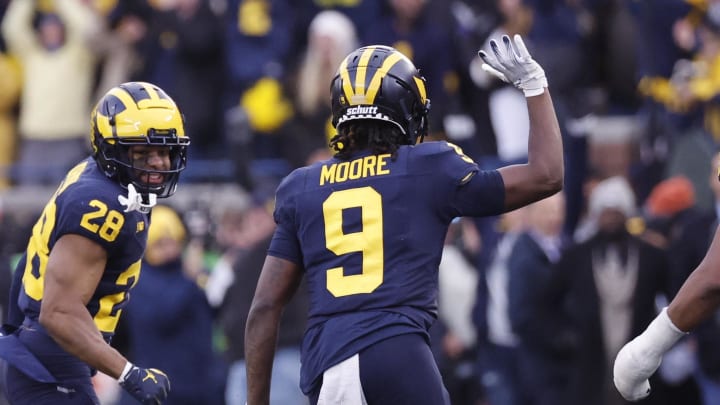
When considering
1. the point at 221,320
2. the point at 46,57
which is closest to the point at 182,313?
the point at 221,320

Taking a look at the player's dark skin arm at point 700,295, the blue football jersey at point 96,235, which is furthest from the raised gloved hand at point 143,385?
the player's dark skin arm at point 700,295

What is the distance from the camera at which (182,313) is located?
387 inches

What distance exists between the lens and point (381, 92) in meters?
5.64

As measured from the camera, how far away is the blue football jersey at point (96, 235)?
20.1 ft

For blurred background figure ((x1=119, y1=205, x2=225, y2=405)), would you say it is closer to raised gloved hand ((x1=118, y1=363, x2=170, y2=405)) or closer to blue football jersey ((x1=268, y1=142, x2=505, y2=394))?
raised gloved hand ((x1=118, y1=363, x2=170, y2=405))

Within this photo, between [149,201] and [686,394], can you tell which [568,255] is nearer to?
[686,394]

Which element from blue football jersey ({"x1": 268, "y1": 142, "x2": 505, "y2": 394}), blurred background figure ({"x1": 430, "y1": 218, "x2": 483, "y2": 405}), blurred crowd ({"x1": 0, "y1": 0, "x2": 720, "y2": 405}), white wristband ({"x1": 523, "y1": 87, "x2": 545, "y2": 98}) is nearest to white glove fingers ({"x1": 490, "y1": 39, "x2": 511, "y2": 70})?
white wristband ({"x1": 523, "y1": 87, "x2": 545, "y2": 98})

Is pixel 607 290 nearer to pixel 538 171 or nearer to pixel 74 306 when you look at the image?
pixel 538 171

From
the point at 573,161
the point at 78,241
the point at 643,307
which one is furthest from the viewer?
the point at 573,161

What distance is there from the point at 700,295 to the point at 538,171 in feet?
2.48

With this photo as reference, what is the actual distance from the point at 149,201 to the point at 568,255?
4264 millimetres

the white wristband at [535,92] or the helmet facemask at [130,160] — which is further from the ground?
the white wristband at [535,92]

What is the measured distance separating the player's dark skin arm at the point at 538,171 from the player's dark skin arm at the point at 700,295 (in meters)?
0.61

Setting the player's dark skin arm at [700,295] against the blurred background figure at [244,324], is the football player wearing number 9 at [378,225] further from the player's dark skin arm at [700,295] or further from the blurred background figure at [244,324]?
the blurred background figure at [244,324]
